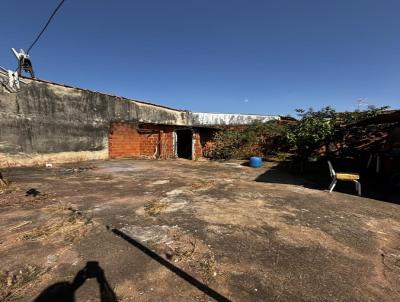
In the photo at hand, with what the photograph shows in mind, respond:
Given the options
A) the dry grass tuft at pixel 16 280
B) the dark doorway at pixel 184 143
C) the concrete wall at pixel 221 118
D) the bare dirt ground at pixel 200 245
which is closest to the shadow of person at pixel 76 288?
the bare dirt ground at pixel 200 245

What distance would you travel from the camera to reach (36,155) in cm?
1152

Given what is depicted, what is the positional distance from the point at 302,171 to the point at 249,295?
9559mm

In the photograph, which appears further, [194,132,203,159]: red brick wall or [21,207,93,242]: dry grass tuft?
[194,132,203,159]: red brick wall

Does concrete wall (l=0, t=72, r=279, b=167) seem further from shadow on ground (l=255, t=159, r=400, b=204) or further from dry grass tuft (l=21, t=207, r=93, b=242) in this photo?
dry grass tuft (l=21, t=207, r=93, b=242)

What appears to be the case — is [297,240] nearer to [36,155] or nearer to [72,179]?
[72,179]

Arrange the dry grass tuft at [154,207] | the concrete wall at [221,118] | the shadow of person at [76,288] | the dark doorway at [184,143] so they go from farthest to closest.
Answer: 1. the concrete wall at [221,118]
2. the dark doorway at [184,143]
3. the dry grass tuft at [154,207]
4. the shadow of person at [76,288]

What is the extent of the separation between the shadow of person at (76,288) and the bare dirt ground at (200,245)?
A: 2cm

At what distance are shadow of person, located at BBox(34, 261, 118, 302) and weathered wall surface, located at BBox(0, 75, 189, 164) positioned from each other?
997 centimetres

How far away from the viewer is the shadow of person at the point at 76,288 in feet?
8.23

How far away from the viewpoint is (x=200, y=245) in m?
3.68

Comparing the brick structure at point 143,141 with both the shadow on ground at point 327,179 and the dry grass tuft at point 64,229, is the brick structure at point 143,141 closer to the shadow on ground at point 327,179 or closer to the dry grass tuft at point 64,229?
the shadow on ground at point 327,179

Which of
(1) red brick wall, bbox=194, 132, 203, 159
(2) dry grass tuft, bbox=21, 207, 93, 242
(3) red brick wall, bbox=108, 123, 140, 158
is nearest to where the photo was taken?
(2) dry grass tuft, bbox=21, 207, 93, 242

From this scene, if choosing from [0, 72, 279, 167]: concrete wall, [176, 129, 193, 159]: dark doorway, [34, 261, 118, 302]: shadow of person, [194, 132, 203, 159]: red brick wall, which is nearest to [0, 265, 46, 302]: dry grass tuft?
[34, 261, 118, 302]: shadow of person

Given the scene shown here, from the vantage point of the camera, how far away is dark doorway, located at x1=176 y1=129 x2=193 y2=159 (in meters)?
18.0
